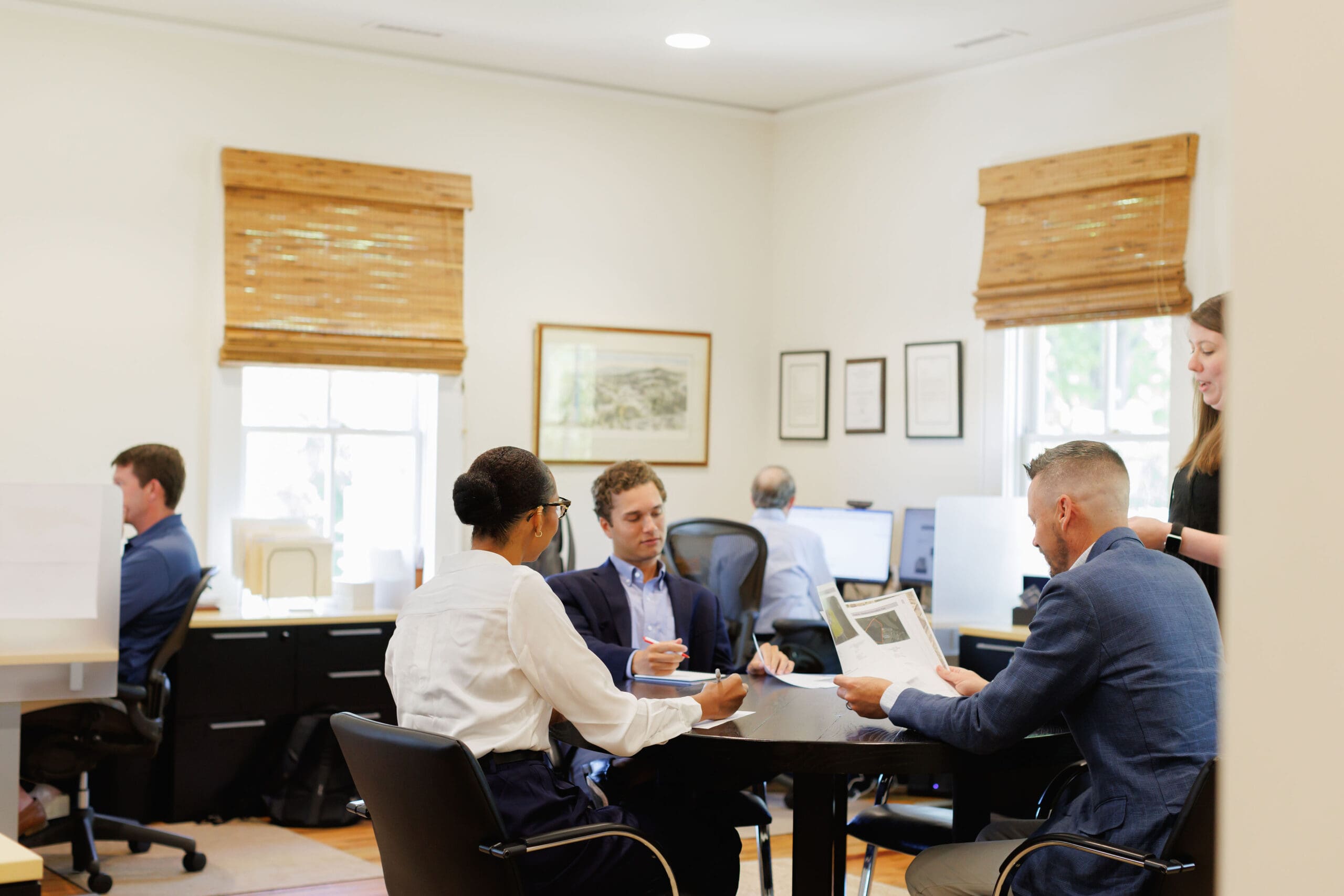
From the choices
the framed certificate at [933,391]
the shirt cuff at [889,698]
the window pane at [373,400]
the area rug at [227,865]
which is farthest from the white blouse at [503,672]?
the framed certificate at [933,391]

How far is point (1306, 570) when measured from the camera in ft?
1.79

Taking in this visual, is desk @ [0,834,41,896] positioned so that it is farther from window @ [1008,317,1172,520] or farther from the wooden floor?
window @ [1008,317,1172,520]

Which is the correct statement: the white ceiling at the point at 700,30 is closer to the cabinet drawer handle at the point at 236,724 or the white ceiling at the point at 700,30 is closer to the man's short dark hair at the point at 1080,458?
the cabinet drawer handle at the point at 236,724

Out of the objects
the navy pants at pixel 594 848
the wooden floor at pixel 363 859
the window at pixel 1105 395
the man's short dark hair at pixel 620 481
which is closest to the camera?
the navy pants at pixel 594 848

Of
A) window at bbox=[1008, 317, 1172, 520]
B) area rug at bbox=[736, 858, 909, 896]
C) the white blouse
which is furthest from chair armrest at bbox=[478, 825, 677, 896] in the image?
window at bbox=[1008, 317, 1172, 520]

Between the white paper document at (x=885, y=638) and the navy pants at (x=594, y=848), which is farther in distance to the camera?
the white paper document at (x=885, y=638)

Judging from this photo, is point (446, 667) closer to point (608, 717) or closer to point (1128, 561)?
point (608, 717)

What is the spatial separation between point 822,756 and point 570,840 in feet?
1.63

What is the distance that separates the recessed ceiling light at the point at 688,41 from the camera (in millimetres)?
5715

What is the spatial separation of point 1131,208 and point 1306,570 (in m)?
5.22

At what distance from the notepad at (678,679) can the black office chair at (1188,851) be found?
1118 mm

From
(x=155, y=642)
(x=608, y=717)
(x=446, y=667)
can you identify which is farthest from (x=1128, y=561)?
(x=155, y=642)

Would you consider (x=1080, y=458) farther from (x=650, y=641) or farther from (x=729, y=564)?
(x=729, y=564)

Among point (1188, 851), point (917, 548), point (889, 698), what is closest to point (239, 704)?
point (917, 548)
